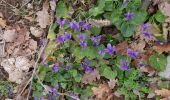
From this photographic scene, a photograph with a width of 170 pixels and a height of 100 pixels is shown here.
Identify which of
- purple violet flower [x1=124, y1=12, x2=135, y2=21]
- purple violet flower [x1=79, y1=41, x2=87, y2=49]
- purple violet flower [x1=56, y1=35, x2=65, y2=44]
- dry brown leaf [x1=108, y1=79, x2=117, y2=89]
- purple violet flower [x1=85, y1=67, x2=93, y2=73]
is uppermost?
purple violet flower [x1=124, y1=12, x2=135, y2=21]

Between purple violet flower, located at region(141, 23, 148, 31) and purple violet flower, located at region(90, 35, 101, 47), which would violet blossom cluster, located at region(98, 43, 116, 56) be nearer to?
purple violet flower, located at region(90, 35, 101, 47)

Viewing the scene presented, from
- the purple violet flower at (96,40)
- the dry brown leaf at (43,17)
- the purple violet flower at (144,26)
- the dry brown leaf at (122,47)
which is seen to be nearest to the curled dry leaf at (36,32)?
the dry brown leaf at (43,17)

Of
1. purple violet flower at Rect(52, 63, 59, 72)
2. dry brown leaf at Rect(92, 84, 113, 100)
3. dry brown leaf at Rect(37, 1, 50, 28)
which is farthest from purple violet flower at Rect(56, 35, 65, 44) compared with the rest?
dry brown leaf at Rect(92, 84, 113, 100)

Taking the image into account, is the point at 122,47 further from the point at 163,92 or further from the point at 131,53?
the point at 163,92

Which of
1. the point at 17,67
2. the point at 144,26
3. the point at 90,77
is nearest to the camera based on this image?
the point at 144,26

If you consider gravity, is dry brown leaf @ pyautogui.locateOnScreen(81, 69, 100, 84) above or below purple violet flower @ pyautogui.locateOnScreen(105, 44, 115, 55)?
below

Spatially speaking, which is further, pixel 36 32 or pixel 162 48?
pixel 36 32

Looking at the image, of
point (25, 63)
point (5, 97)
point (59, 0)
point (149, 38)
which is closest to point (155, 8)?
point (149, 38)

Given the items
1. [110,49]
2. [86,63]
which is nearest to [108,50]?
[110,49]

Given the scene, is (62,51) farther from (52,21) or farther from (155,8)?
(155,8)
